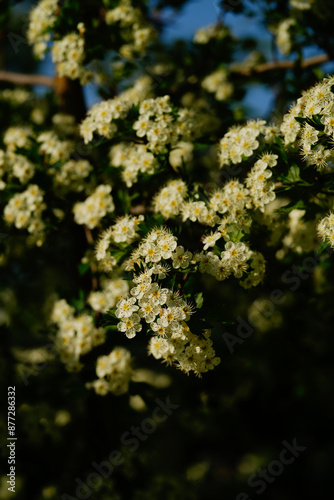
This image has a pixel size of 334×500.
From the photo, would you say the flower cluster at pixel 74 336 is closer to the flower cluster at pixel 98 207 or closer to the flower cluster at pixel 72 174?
the flower cluster at pixel 98 207

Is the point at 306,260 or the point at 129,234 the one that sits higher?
the point at 129,234

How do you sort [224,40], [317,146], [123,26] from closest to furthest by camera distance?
1. [317,146]
2. [123,26]
3. [224,40]

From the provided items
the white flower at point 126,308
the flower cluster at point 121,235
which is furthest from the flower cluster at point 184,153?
the white flower at point 126,308

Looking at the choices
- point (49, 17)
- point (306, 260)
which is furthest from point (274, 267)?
point (49, 17)

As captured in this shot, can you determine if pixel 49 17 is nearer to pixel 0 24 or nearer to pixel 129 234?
pixel 0 24

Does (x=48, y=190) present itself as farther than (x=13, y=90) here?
No

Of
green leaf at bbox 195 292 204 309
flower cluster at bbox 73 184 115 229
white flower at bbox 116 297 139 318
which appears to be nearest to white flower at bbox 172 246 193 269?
green leaf at bbox 195 292 204 309

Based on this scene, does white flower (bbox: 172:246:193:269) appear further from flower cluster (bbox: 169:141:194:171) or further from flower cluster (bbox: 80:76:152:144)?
flower cluster (bbox: 169:141:194:171)
